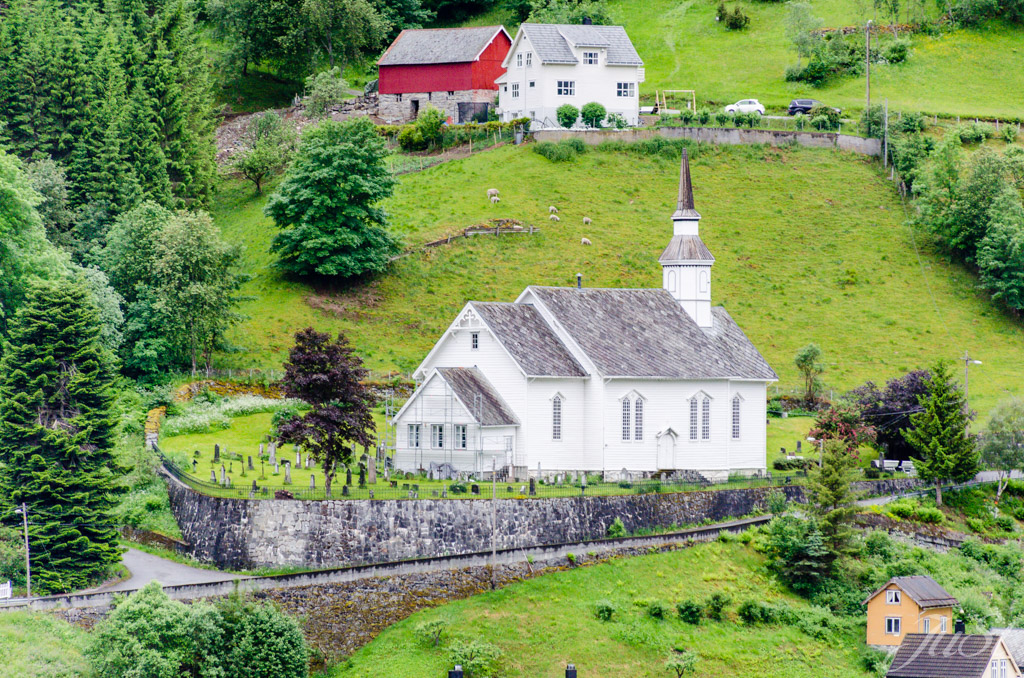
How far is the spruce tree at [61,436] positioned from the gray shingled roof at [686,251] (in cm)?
2952

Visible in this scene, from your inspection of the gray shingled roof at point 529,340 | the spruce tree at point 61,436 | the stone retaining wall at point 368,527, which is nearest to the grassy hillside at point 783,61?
the gray shingled roof at point 529,340

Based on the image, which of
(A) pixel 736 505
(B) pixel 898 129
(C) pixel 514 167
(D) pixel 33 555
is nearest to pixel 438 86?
(C) pixel 514 167

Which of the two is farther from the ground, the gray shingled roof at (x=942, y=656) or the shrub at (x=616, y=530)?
the shrub at (x=616, y=530)

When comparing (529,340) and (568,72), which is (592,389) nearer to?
(529,340)

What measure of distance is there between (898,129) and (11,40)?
2599 inches

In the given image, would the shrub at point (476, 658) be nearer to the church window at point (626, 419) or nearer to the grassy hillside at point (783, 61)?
the church window at point (626, 419)

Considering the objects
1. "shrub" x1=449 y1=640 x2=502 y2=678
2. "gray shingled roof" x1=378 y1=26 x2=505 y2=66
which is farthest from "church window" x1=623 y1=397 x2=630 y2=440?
"gray shingled roof" x1=378 y1=26 x2=505 y2=66

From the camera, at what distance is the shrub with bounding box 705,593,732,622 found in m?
55.0

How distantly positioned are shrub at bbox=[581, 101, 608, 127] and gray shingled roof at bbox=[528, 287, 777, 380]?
3821 cm

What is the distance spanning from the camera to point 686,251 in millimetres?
74875

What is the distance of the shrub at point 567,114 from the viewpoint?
360 feet

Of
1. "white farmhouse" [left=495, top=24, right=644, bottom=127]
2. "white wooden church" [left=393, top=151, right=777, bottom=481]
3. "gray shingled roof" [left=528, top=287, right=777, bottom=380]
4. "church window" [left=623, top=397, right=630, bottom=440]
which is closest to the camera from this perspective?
"white wooden church" [left=393, top=151, right=777, bottom=481]

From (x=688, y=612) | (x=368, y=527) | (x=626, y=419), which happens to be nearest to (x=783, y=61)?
(x=626, y=419)

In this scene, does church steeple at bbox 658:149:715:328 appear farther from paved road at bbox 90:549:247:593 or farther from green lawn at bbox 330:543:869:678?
paved road at bbox 90:549:247:593
